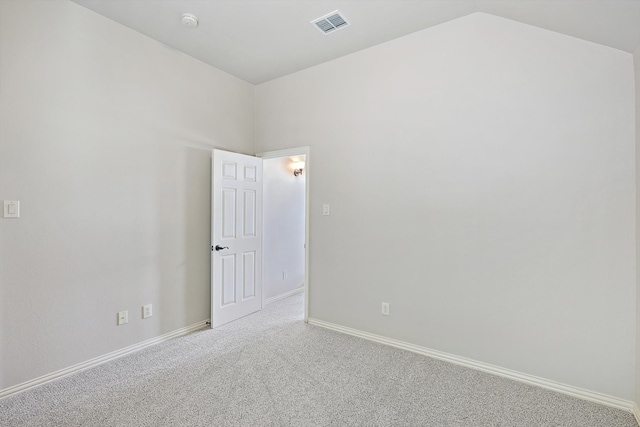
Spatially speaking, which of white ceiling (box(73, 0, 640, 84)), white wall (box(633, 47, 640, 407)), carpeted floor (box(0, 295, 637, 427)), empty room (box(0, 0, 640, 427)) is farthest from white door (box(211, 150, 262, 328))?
white wall (box(633, 47, 640, 407))

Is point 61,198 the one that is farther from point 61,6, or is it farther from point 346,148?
point 346,148

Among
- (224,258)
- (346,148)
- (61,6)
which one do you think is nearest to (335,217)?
(346,148)

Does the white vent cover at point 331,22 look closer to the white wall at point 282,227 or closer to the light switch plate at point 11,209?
the white wall at point 282,227

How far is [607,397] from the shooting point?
6.79ft

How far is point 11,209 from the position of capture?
2096mm

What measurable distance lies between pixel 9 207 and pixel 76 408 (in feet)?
4.79

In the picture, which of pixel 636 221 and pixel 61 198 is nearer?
pixel 636 221

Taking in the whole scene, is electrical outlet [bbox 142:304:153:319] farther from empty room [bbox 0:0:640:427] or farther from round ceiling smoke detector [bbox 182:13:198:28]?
round ceiling smoke detector [bbox 182:13:198:28]

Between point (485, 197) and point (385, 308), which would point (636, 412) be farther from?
point (385, 308)

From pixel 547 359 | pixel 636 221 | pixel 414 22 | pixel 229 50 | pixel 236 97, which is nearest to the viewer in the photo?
pixel 636 221

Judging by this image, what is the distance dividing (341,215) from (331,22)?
184 cm

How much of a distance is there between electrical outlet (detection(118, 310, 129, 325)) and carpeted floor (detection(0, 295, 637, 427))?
1.06ft

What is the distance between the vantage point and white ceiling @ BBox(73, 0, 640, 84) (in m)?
1.90

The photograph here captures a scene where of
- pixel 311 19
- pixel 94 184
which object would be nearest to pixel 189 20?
pixel 311 19
